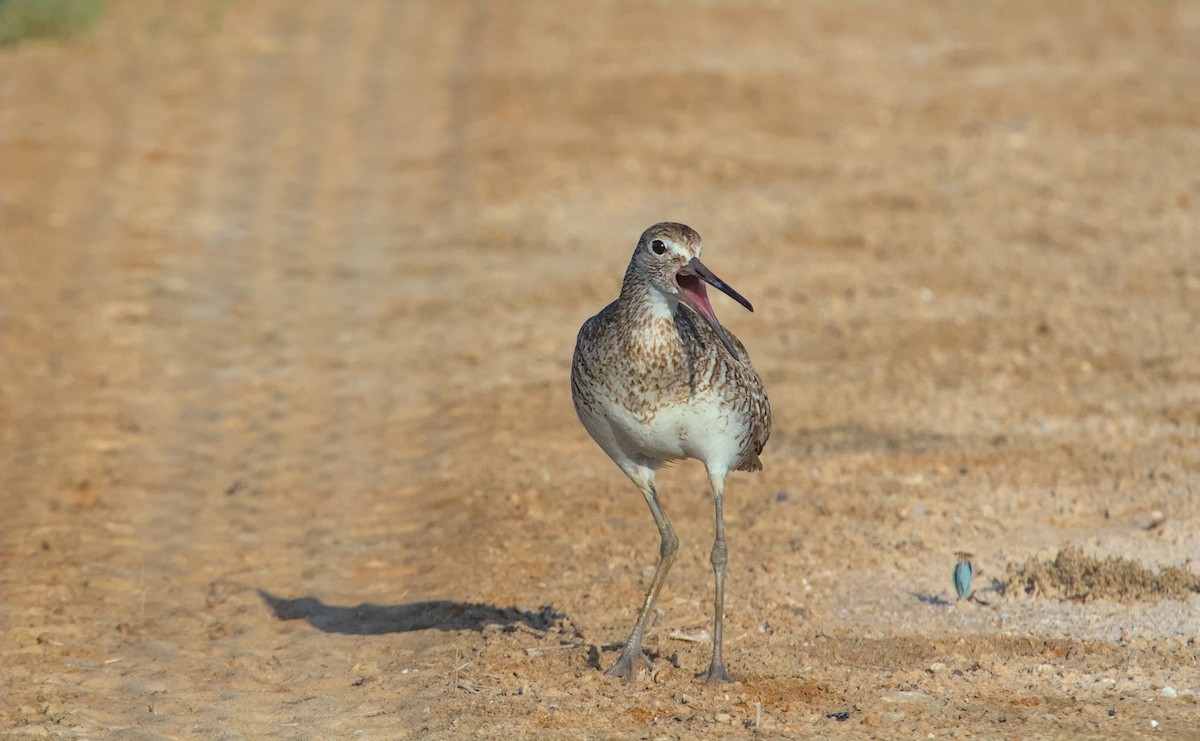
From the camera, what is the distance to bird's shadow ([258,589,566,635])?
6938mm

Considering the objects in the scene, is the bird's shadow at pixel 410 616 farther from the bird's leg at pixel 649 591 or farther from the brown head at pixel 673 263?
the brown head at pixel 673 263

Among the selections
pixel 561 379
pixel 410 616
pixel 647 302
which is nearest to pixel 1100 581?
pixel 647 302

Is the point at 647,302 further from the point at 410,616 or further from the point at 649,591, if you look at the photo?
the point at 410,616

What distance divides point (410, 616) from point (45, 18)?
1367 centimetres

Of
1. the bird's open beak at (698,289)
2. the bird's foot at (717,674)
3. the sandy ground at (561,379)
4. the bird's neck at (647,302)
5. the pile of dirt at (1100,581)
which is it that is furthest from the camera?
the pile of dirt at (1100,581)

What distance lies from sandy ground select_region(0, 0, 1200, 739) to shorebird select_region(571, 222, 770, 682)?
80cm

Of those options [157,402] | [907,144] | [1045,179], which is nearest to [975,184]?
[1045,179]

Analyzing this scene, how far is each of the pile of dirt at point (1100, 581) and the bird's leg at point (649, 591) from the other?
1505mm

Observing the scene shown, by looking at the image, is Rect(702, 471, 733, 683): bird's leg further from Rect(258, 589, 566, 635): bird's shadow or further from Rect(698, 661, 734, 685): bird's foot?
Rect(258, 589, 566, 635): bird's shadow

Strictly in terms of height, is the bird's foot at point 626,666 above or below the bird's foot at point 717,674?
below

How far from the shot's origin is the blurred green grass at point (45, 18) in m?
18.6

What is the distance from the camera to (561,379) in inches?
401

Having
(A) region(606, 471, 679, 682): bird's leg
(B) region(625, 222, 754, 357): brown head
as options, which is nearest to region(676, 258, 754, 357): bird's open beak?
(B) region(625, 222, 754, 357): brown head

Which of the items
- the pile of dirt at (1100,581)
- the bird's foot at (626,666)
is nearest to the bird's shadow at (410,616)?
the bird's foot at (626,666)
